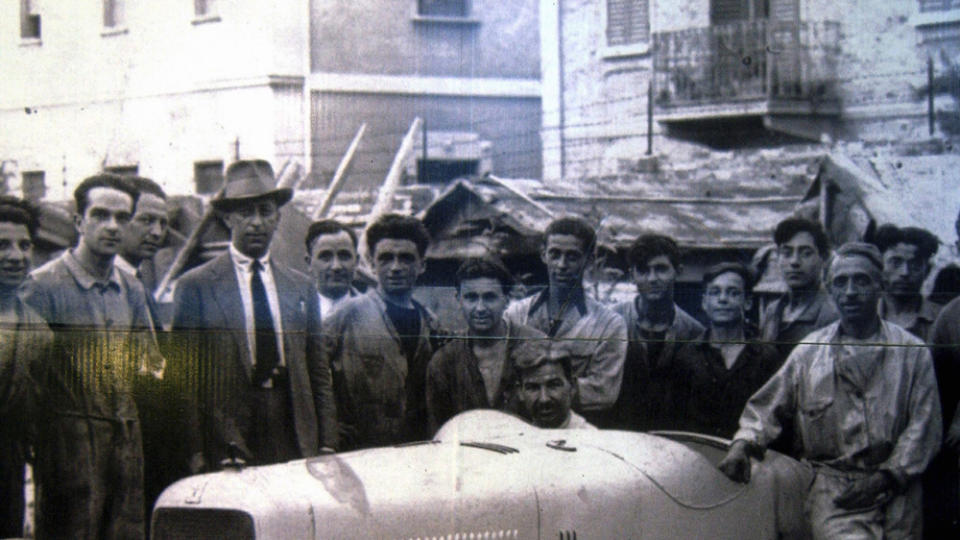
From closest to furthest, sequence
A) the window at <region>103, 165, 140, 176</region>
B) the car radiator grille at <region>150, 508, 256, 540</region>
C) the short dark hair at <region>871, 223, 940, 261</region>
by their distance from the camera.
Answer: the car radiator grille at <region>150, 508, 256, 540</region>
the short dark hair at <region>871, 223, 940, 261</region>
the window at <region>103, 165, 140, 176</region>

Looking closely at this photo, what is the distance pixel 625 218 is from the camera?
4.70m

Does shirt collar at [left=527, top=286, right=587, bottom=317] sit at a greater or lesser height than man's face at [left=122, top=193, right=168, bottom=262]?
lesser

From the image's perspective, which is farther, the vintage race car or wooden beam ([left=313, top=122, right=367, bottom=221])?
wooden beam ([left=313, top=122, right=367, bottom=221])

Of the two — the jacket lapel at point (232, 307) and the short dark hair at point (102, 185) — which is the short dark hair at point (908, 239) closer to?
the jacket lapel at point (232, 307)

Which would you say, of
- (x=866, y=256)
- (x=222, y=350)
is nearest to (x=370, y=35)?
(x=222, y=350)

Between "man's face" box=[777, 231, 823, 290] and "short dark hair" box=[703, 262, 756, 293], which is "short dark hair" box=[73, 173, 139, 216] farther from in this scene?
"man's face" box=[777, 231, 823, 290]

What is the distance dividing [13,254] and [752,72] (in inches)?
113

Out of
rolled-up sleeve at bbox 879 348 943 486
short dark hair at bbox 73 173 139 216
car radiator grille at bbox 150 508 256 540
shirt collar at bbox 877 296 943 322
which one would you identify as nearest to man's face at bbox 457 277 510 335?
car radiator grille at bbox 150 508 256 540

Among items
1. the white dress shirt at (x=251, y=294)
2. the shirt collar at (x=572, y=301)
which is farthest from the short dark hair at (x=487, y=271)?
the white dress shirt at (x=251, y=294)

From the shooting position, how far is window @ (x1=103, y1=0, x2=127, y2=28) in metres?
4.76

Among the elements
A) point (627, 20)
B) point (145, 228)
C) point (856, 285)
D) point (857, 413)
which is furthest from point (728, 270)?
point (145, 228)

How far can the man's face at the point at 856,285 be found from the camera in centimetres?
467

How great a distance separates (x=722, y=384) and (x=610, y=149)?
1.00 m

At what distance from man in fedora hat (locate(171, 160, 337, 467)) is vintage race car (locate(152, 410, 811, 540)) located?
5.4 inches
